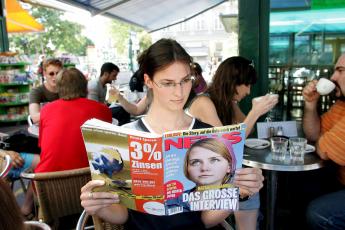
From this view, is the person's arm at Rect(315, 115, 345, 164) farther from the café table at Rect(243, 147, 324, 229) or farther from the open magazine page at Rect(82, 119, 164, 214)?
the open magazine page at Rect(82, 119, 164, 214)

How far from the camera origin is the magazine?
3.50ft

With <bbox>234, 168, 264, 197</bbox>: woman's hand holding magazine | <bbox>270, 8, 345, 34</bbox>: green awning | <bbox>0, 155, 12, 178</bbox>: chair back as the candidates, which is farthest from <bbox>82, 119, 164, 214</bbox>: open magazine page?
<bbox>270, 8, 345, 34</bbox>: green awning

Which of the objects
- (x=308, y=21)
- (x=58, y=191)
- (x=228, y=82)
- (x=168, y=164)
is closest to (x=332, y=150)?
(x=228, y=82)

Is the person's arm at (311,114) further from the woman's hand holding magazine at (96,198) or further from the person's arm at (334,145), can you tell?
the woman's hand holding magazine at (96,198)

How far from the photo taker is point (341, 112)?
90.3 inches

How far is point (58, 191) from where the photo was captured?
2.00 m

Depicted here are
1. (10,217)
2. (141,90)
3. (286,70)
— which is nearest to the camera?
(10,217)

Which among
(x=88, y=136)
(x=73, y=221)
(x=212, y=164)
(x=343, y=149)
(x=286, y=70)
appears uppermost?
(x=286, y=70)

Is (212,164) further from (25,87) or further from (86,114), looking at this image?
(25,87)

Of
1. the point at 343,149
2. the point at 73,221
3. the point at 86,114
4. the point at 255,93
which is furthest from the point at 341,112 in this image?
the point at 73,221

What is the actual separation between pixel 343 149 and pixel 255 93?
5.76 feet

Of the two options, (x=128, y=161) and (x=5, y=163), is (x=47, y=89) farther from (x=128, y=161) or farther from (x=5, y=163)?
(x=128, y=161)

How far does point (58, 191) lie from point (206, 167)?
4.00 ft

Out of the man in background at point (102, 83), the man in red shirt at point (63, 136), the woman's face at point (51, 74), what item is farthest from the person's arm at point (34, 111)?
the man in background at point (102, 83)
